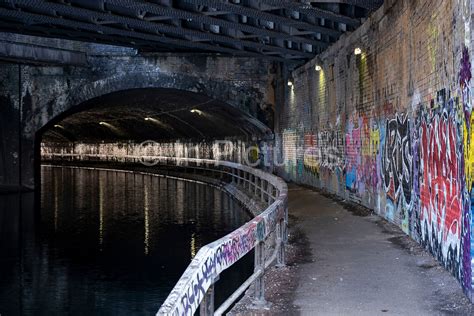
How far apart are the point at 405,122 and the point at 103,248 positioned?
6126 millimetres

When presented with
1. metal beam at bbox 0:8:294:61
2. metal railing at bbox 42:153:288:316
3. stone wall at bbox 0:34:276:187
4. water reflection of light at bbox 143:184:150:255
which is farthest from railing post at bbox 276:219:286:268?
stone wall at bbox 0:34:276:187

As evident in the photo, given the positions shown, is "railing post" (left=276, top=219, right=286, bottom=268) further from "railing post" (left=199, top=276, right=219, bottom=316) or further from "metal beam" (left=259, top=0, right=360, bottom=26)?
"metal beam" (left=259, top=0, right=360, bottom=26)

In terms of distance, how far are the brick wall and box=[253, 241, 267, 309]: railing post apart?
2.06 m

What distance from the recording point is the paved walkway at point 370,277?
21.6 ft

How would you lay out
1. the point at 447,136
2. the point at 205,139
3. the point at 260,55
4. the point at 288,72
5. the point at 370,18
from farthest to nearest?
the point at 205,139 < the point at 288,72 < the point at 260,55 < the point at 370,18 < the point at 447,136

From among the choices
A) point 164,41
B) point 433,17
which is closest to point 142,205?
point 164,41

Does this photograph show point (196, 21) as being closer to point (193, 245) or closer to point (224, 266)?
point (193, 245)

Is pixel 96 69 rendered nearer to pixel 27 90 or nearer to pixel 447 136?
pixel 27 90

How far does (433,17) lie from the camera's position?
8836 mm

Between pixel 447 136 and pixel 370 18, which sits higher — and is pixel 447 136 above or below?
below

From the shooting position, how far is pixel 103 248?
1284cm

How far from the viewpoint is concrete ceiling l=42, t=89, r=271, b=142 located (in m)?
26.3

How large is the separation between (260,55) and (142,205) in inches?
246

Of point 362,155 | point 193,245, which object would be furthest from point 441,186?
point 362,155
